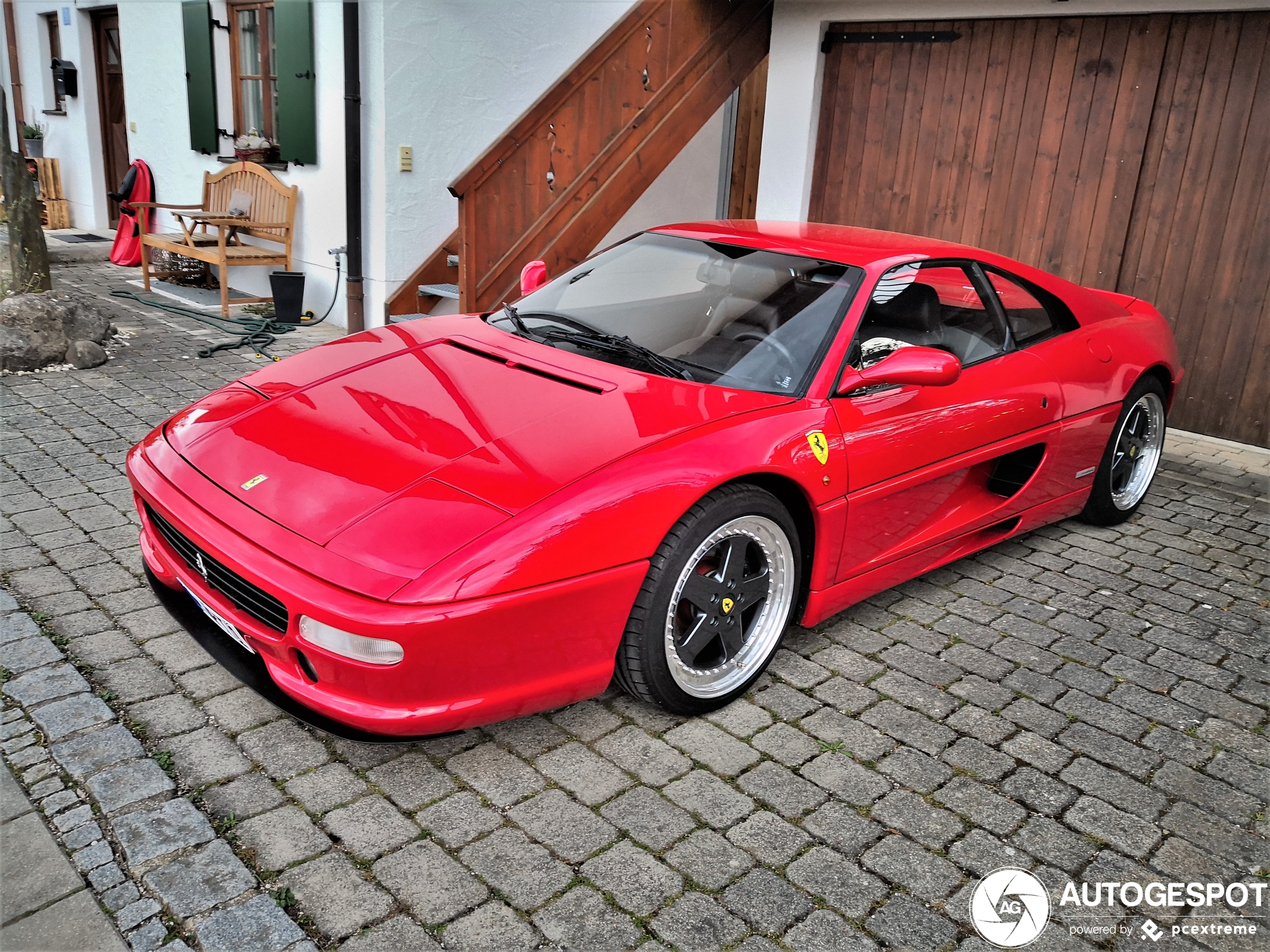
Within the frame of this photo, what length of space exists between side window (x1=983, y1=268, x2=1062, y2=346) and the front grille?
10.2 ft

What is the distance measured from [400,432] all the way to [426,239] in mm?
5551

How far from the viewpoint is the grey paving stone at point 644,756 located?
9.34 ft

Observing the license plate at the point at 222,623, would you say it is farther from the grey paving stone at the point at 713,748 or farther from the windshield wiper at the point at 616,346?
the windshield wiper at the point at 616,346

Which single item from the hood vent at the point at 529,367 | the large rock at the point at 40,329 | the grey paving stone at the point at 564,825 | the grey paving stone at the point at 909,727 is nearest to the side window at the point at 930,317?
the hood vent at the point at 529,367

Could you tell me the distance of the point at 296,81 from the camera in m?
8.36

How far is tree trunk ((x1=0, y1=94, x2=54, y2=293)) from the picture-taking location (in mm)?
7008

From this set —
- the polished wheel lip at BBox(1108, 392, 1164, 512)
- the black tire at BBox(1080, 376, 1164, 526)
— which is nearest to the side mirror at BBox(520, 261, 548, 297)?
the black tire at BBox(1080, 376, 1164, 526)

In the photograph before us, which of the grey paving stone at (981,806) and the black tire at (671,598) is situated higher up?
the black tire at (671,598)

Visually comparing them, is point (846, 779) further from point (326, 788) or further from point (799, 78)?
point (799, 78)

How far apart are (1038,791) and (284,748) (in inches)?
87.3

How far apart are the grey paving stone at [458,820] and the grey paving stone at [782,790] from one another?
28.7 inches

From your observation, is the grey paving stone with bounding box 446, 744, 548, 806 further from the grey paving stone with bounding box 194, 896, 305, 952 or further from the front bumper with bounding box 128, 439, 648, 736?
the grey paving stone with bounding box 194, 896, 305, 952

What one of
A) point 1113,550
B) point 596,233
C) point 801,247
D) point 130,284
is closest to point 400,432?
point 801,247

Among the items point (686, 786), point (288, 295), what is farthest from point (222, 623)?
point (288, 295)
